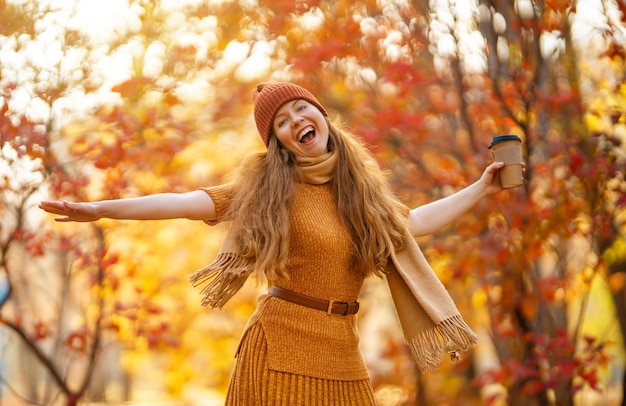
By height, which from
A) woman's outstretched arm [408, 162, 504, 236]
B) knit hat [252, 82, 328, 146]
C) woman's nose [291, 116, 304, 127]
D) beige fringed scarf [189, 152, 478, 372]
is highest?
knit hat [252, 82, 328, 146]

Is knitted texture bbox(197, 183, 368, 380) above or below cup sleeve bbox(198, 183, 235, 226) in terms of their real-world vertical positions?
below

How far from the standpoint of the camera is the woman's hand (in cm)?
242

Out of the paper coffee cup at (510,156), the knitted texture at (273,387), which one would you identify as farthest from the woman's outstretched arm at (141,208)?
the paper coffee cup at (510,156)

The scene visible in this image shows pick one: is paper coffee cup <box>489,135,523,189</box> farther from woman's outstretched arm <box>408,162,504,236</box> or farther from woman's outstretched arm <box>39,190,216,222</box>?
woman's outstretched arm <box>39,190,216,222</box>

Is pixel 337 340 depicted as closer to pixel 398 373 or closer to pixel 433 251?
pixel 433 251

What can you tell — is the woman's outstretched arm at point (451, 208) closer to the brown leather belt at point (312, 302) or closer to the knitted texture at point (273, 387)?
the brown leather belt at point (312, 302)

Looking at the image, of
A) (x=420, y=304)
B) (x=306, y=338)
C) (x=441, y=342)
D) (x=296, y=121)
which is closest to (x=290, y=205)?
(x=296, y=121)

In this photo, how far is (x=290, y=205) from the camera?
9.51 ft

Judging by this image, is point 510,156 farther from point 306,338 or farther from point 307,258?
point 306,338

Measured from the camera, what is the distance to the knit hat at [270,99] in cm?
299

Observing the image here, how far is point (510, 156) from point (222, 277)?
46.9 inches

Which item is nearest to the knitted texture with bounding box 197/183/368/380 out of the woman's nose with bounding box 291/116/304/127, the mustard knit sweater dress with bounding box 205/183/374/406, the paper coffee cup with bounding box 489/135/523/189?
the mustard knit sweater dress with bounding box 205/183/374/406

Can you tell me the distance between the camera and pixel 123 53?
16.4 ft

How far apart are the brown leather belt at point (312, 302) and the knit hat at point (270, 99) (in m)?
0.59
